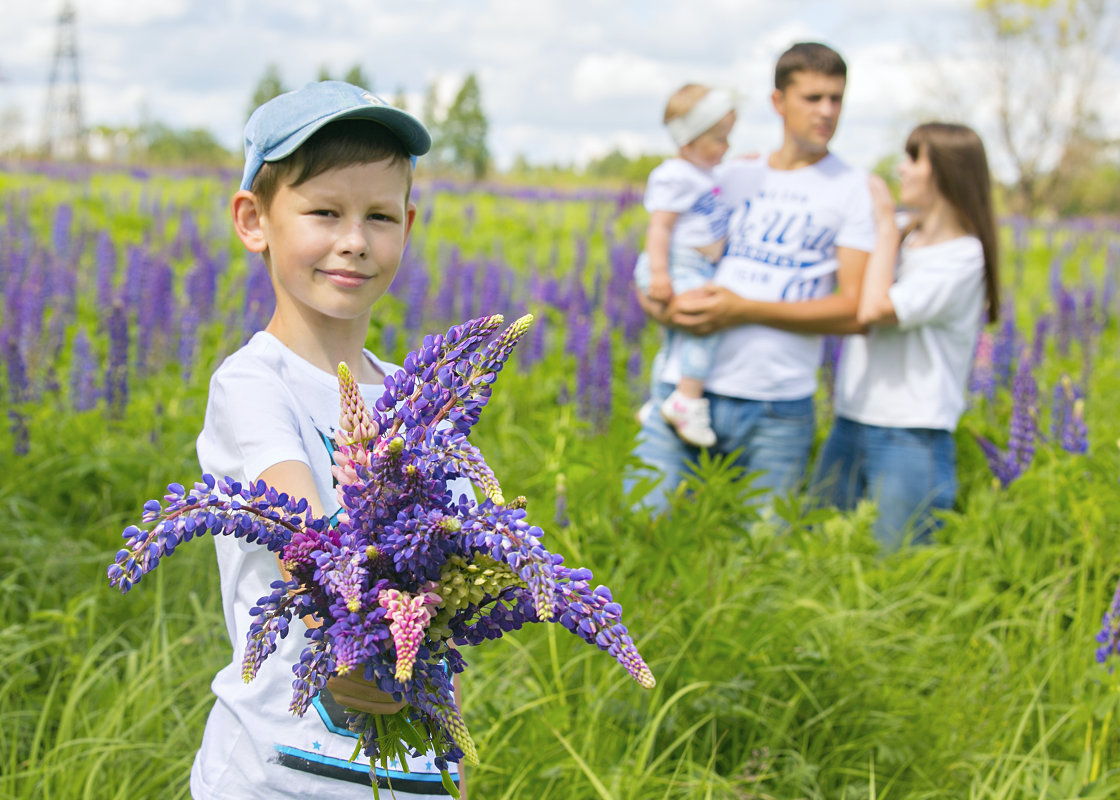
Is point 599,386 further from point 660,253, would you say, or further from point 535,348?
point 535,348

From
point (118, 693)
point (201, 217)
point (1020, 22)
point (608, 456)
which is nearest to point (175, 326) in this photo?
point (118, 693)

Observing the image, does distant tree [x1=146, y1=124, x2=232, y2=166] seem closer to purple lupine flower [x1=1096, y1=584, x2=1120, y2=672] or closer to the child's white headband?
the child's white headband

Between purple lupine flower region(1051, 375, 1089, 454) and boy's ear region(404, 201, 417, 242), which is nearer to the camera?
boy's ear region(404, 201, 417, 242)

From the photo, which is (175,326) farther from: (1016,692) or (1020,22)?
(1020,22)

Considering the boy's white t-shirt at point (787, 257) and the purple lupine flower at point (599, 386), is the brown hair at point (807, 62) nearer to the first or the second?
the boy's white t-shirt at point (787, 257)

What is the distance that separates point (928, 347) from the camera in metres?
3.89

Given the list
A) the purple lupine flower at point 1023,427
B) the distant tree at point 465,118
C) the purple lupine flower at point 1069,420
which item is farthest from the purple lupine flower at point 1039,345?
the distant tree at point 465,118

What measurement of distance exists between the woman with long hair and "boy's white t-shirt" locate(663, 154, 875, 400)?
1.09 ft

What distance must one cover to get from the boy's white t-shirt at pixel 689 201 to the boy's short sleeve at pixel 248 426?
8.13 ft

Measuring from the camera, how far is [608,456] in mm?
2514

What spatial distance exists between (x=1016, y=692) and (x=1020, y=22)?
32955 mm

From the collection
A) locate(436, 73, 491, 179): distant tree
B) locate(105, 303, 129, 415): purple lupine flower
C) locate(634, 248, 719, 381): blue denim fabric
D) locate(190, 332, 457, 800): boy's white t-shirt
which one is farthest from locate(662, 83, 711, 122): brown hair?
locate(436, 73, 491, 179): distant tree

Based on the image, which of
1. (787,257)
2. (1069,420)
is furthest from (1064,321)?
(787,257)

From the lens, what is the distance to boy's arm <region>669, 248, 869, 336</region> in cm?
352
